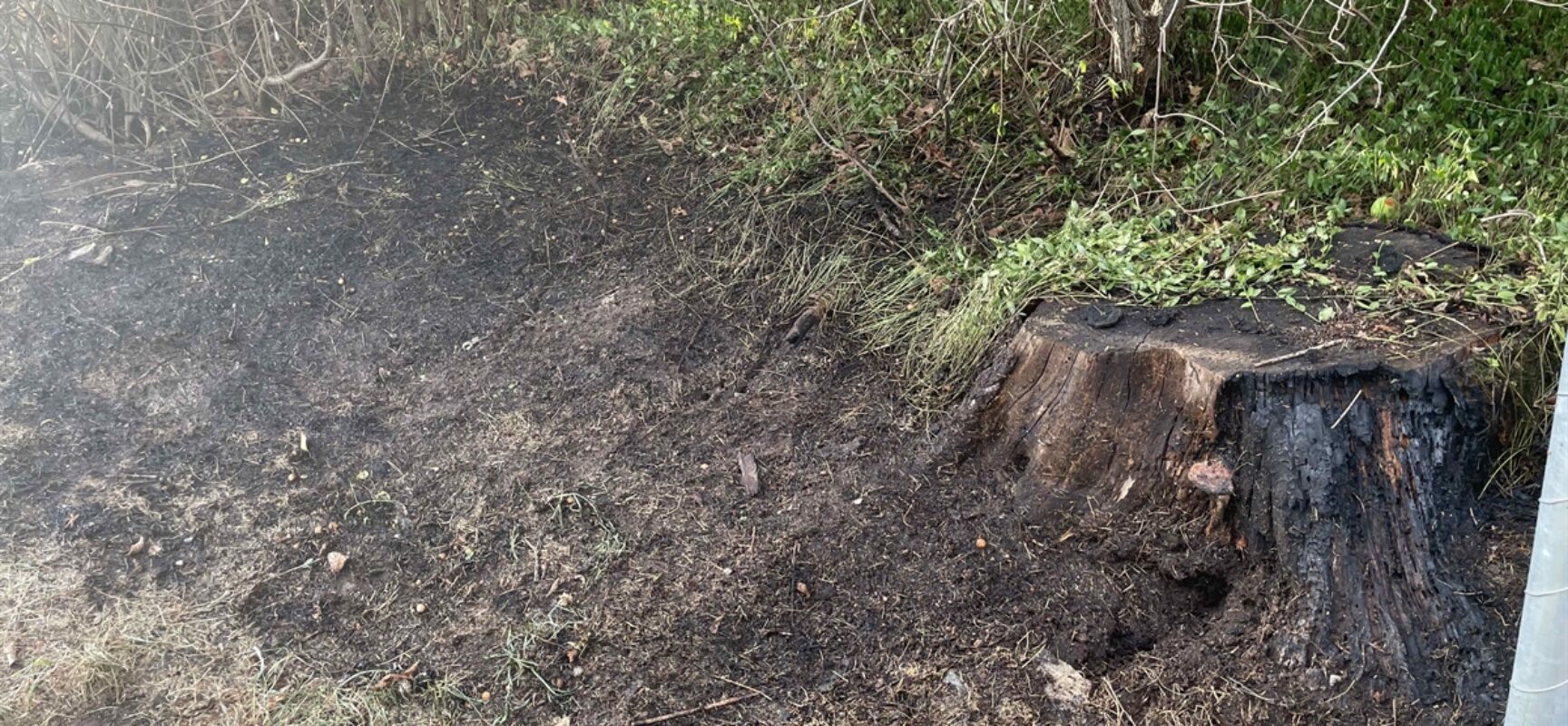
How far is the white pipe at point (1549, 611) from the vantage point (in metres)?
1.36

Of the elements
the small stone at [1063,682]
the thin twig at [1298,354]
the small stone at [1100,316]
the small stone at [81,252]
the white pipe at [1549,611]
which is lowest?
the small stone at [1063,682]

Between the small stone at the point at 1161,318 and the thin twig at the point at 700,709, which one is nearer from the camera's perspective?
the thin twig at the point at 700,709

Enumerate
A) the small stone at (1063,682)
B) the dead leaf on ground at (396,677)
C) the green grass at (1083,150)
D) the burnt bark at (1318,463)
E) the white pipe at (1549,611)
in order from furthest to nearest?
1. the green grass at (1083,150)
2. the dead leaf on ground at (396,677)
3. the small stone at (1063,682)
4. the burnt bark at (1318,463)
5. the white pipe at (1549,611)

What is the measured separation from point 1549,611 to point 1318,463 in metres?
0.89

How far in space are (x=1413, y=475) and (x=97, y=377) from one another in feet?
12.5

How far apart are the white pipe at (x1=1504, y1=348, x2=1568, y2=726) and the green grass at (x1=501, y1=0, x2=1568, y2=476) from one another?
117 centimetres

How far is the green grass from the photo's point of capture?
9.26ft

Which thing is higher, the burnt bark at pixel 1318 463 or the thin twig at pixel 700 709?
the burnt bark at pixel 1318 463

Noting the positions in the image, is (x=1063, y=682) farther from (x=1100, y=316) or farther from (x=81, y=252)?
(x=81, y=252)

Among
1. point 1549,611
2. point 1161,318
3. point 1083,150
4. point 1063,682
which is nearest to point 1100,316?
point 1161,318

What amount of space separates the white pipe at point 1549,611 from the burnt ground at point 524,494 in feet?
2.27

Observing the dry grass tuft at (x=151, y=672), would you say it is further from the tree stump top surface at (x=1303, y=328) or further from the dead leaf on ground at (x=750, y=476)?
the tree stump top surface at (x=1303, y=328)

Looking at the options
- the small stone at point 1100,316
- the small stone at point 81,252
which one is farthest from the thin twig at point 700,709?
the small stone at point 81,252

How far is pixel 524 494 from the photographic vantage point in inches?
114
